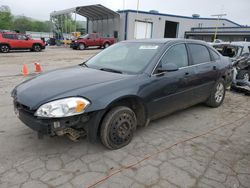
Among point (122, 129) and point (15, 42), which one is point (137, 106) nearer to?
point (122, 129)

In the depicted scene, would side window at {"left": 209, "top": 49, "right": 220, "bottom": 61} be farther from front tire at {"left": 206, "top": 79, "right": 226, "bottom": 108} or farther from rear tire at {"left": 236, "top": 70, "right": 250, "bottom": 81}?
rear tire at {"left": 236, "top": 70, "right": 250, "bottom": 81}

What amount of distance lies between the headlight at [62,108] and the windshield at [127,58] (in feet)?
3.66

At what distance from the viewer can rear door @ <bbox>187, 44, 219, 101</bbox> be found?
14.8ft

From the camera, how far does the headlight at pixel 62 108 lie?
2.75m

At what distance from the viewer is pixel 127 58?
402cm

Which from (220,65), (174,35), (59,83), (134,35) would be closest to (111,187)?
(59,83)

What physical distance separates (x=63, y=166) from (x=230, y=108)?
4.22 metres

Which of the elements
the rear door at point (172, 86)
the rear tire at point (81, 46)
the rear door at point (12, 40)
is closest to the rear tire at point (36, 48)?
the rear door at point (12, 40)

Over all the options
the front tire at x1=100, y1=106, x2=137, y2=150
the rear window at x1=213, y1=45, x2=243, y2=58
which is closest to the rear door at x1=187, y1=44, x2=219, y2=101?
the front tire at x1=100, y1=106, x2=137, y2=150

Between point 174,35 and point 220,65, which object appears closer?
point 220,65

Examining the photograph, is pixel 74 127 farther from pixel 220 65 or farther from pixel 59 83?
pixel 220 65

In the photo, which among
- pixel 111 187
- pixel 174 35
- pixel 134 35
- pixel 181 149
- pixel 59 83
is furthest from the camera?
pixel 174 35

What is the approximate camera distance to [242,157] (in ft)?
10.9

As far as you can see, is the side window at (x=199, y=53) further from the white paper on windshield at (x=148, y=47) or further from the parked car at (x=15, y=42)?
the parked car at (x=15, y=42)
